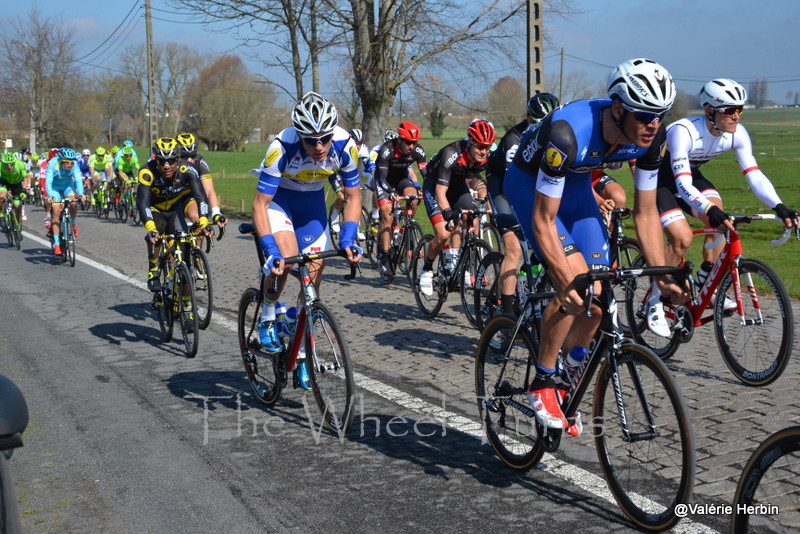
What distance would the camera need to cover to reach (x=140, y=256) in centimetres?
1661

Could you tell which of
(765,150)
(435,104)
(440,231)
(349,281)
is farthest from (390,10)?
(765,150)

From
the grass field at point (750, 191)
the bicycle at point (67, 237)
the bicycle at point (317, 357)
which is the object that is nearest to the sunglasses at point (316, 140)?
the bicycle at point (317, 357)

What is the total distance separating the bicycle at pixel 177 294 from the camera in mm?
8031

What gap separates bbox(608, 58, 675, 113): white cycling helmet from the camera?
400 centimetres

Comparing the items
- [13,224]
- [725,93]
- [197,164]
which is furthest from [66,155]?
[725,93]

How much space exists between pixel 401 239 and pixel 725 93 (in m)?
5.81

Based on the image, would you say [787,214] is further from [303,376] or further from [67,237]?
[67,237]

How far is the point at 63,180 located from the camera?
16266 mm

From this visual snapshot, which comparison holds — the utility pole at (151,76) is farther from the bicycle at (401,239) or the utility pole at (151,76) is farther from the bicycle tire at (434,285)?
the bicycle tire at (434,285)

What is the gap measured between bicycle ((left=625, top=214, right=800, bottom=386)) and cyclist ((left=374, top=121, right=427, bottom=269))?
18.6ft

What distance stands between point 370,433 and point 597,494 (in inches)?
65.9

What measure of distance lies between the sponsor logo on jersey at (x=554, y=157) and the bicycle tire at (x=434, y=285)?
498 cm

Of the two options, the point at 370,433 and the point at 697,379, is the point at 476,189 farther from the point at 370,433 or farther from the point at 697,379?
the point at 370,433

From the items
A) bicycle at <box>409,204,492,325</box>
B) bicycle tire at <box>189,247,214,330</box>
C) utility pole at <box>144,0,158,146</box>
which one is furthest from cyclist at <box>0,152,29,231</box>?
utility pole at <box>144,0,158,146</box>
